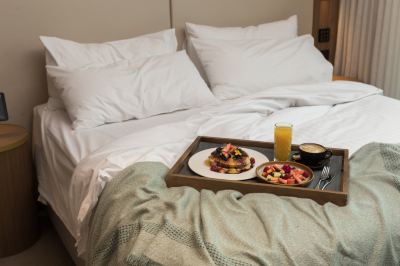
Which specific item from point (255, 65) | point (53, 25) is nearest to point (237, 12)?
point (255, 65)

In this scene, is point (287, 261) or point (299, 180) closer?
point (287, 261)

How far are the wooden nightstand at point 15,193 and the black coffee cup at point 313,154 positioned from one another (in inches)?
52.0

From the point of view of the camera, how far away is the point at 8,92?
233 cm

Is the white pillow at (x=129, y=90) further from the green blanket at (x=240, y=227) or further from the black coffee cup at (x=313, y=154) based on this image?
the black coffee cup at (x=313, y=154)

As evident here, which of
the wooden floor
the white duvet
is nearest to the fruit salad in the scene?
the white duvet

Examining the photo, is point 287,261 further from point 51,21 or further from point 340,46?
point 340,46

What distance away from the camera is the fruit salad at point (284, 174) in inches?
53.8

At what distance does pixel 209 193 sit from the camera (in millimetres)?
1311

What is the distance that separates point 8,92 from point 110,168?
1.12 meters

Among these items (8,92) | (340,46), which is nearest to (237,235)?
(8,92)

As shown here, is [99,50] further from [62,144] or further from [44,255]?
[44,255]

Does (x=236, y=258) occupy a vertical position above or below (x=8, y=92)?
below

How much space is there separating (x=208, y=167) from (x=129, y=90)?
0.84 meters

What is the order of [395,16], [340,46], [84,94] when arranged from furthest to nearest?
[340,46]
[395,16]
[84,94]
